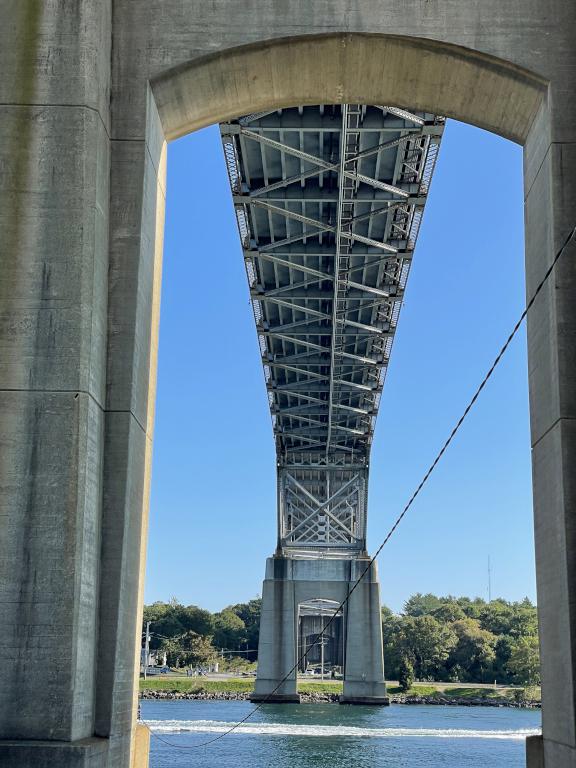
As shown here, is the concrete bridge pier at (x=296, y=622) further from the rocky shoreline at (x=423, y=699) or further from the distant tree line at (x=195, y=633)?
the distant tree line at (x=195, y=633)

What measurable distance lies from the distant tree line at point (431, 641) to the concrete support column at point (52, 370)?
244ft

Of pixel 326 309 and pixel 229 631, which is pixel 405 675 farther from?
pixel 326 309

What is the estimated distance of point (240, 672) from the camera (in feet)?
379

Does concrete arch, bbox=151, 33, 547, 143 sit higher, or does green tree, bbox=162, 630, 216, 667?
concrete arch, bbox=151, 33, 547, 143

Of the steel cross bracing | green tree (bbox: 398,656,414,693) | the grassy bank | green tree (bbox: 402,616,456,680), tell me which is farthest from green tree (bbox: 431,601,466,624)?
the steel cross bracing

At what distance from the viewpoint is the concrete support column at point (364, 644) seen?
6016 cm

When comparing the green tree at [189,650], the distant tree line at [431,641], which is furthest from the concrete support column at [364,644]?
the green tree at [189,650]

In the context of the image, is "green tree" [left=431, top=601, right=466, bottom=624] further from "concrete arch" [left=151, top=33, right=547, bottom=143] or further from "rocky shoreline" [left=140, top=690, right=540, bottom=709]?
"concrete arch" [left=151, top=33, right=547, bottom=143]

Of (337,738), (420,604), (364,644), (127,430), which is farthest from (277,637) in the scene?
(420,604)

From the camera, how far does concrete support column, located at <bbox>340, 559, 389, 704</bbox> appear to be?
60.2 metres

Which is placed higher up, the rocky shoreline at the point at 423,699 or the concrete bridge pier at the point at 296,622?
the concrete bridge pier at the point at 296,622

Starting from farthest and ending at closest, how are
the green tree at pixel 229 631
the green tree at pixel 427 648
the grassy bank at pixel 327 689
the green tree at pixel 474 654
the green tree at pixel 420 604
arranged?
the green tree at pixel 420 604, the green tree at pixel 229 631, the green tree at pixel 474 654, the green tree at pixel 427 648, the grassy bank at pixel 327 689

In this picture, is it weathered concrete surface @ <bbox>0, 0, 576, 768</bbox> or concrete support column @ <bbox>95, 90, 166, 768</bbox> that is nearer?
weathered concrete surface @ <bbox>0, 0, 576, 768</bbox>

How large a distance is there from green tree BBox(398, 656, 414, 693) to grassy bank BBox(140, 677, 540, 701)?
17.6 inches
